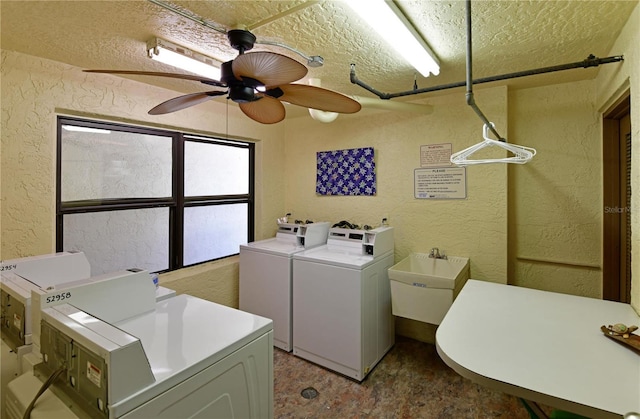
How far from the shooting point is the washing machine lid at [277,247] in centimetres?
288

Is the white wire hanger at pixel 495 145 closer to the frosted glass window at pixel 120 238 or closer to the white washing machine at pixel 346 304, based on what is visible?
the white washing machine at pixel 346 304

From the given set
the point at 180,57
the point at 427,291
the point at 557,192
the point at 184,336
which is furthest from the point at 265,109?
the point at 557,192

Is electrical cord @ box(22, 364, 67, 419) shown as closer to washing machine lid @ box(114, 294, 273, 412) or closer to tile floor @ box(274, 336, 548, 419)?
washing machine lid @ box(114, 294, 273, 412)


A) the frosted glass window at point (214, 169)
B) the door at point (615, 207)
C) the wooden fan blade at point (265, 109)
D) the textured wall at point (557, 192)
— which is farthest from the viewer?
the frosted glass window at point (214, 169)

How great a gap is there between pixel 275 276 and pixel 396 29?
220 centimetres

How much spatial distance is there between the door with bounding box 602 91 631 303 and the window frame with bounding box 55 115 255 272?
326 centimetres

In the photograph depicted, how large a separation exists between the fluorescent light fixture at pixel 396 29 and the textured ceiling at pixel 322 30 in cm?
6

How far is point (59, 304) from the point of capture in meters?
1.24

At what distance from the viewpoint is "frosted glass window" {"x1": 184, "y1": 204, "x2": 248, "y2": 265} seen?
10.0ft

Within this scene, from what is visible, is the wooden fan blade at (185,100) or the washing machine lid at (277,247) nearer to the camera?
the wooden fan blade at (185,100)

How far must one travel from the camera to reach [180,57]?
1.85m

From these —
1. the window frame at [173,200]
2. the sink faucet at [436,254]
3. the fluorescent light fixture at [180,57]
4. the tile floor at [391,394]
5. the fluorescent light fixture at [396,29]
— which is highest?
the fluorescent light fixture at [180,57]

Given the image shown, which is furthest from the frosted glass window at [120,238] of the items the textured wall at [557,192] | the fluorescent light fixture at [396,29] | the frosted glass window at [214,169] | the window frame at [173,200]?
the textured wall at [557,192]

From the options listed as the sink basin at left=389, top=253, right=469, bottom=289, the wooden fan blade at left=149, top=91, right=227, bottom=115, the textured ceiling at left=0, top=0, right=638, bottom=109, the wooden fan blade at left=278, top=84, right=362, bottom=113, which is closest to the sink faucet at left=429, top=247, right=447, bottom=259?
the sink basin at left=389, top=253, right=469, bottom=289
